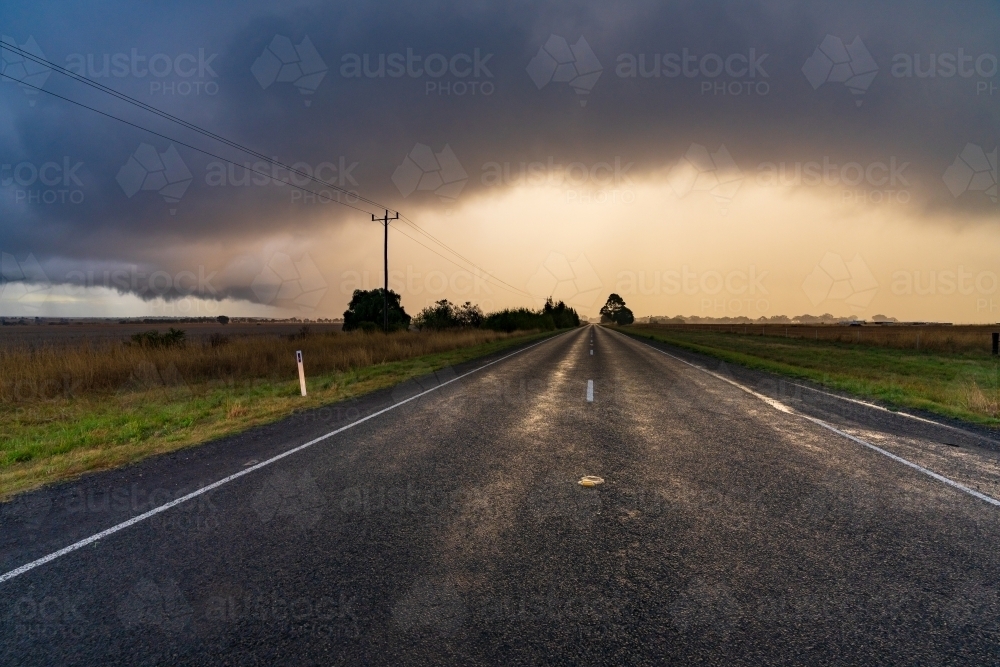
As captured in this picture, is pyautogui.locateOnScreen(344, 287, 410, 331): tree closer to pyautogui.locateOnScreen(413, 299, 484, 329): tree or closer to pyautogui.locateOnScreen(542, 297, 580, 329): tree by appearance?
pyautogui.locateOnScreen(413, 299, 484, 329): tree

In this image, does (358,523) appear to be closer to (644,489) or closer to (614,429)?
(644,489)

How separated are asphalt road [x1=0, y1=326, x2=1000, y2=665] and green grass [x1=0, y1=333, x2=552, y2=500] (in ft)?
3.19

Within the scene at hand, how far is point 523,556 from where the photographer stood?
11.0 feet

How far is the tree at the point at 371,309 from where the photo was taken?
63250 millimetres

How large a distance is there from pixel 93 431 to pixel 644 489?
889cm

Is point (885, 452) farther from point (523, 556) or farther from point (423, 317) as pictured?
point (423, 317)

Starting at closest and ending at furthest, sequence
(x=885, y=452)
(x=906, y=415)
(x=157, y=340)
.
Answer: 1. (x=885, y=452)
2. (x=906, y=415)
3. (x=157, y=340)

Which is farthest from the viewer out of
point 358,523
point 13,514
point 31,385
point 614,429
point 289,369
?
point 289,369

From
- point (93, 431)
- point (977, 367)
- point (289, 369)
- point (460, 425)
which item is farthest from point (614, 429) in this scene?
point (977, 367)

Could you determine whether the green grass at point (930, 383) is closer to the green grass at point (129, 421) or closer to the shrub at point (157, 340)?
the green grass at point (129, 421)

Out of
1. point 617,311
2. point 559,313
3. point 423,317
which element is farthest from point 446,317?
point 617,311

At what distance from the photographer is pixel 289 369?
17.1 m

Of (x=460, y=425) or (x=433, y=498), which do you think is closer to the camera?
(x=433, y=498)

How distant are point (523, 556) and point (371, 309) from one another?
2525 inches
